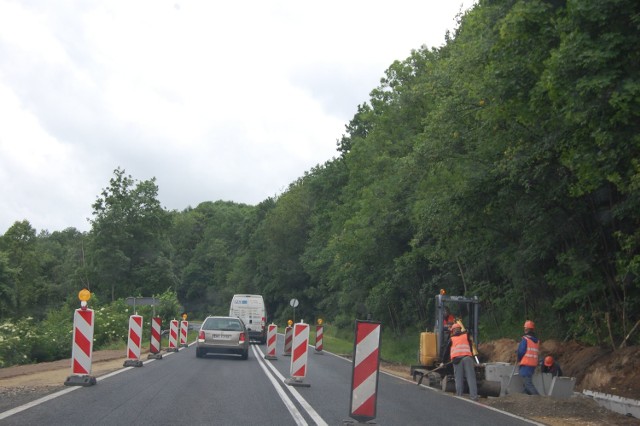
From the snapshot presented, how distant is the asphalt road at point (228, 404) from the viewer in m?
9.77

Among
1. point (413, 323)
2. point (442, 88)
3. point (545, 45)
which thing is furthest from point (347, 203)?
point (545, 45)

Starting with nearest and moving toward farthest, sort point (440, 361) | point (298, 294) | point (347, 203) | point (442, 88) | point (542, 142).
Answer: point (542, 142) < point (440, 361) < point (442, 88) < point (347, 203) < point (298, 294)

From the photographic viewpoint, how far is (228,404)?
11.7m

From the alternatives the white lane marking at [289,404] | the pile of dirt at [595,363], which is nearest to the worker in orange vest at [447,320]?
the pile of dirt at [595,363]

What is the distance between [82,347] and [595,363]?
12.0 m

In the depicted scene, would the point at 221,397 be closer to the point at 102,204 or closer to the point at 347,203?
the point at 347,203

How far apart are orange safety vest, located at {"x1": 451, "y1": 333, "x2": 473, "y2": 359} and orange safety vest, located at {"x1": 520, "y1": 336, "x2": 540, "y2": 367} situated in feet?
3.81

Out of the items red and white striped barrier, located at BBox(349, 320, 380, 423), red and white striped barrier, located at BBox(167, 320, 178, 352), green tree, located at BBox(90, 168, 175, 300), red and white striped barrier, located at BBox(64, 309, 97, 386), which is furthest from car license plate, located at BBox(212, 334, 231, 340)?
green tree, located at BBox(90, 168, 175, 300)

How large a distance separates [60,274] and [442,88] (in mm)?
87603

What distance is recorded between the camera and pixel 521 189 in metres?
19.3

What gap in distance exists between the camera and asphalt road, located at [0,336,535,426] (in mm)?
9773

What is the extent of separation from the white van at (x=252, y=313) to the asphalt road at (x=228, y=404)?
75.3 feet

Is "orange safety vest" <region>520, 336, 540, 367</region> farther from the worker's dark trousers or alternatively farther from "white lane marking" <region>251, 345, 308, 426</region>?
"white lane marking" <region>251, 345, 308, 426</region>

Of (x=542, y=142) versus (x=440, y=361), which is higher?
(x=542, y=142)
